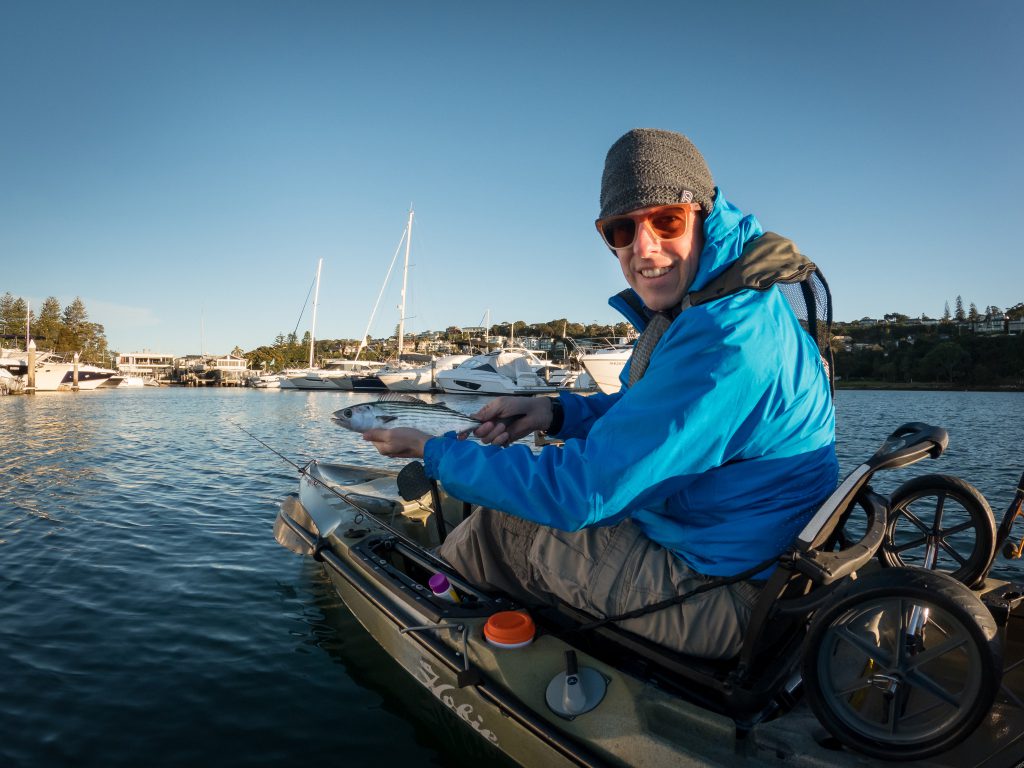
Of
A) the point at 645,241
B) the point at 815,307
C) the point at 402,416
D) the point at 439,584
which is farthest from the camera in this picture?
the point at 402,416

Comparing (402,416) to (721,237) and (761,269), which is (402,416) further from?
(761,269)

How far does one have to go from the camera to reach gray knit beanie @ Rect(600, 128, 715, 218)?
7.28 ft

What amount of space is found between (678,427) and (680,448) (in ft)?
0.25

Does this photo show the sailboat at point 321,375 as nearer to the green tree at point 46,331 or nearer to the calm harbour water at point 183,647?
the green tree at point 46,331

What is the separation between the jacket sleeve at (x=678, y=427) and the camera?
6.16ft

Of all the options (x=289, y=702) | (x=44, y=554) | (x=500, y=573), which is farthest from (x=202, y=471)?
(x=500, y=573)

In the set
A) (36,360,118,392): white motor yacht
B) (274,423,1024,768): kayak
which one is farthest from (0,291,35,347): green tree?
(274,423,1024,768): kayak

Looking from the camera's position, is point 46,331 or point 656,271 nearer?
point 656,271

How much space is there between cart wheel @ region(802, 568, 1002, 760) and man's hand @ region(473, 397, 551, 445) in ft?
5.75

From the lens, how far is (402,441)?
8.57ft

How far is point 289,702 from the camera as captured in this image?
415 centimetres

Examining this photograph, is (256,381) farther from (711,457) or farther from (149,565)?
(711,457)

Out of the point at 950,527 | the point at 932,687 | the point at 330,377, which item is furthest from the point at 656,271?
the point at 330,377

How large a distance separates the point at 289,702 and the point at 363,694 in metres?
0.53
